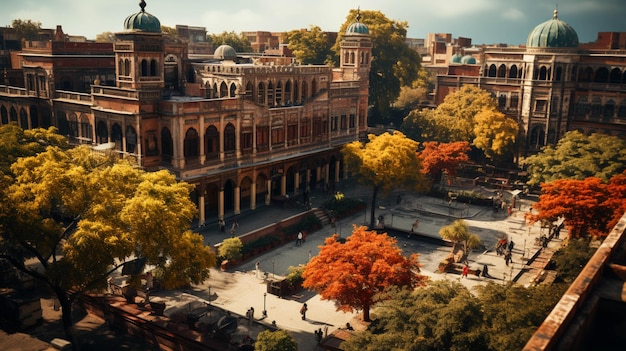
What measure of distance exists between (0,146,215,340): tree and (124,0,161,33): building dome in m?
17.9

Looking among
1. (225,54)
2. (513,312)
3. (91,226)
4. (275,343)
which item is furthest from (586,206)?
(225,54)

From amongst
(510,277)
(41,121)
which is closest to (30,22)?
(41,121)

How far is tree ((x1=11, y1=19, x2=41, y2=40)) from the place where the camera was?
86.1 meters

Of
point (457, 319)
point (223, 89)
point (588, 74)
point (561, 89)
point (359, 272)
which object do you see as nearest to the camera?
point (457, 319)

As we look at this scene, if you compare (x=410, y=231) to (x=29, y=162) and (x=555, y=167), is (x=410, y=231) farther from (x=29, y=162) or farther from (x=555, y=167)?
(x=29, y=162)

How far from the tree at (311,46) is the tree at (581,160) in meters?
37.8

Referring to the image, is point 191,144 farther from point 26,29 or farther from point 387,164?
point 26,29

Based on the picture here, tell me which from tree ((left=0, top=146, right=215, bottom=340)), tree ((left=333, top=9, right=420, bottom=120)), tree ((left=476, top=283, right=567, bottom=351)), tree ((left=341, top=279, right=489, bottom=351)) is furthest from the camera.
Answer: tree ((left=333, top=9, right=420, bottom=120))

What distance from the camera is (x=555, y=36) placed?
222 feet

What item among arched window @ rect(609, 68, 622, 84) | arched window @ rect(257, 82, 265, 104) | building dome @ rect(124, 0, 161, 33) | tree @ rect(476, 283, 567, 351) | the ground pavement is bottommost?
the ground pavement

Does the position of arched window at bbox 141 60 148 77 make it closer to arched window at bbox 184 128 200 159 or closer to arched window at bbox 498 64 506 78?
arched window at bbox 184 128 200 159

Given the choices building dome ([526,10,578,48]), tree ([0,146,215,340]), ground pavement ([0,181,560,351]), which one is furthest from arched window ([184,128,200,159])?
building dome ([526,10,578,48])

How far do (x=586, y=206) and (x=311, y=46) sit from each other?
53393mm

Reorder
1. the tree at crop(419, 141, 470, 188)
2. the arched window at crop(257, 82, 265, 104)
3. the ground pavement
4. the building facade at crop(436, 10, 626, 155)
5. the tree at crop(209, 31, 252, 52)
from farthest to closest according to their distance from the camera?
the tree at crop(209, 31, 252, 52), the building facade at crop(436, 10, 626, 155), the tree at crop(419, 141, 470, 188), the arched window at crop(257, 82, 265, 104), the ground pavement
